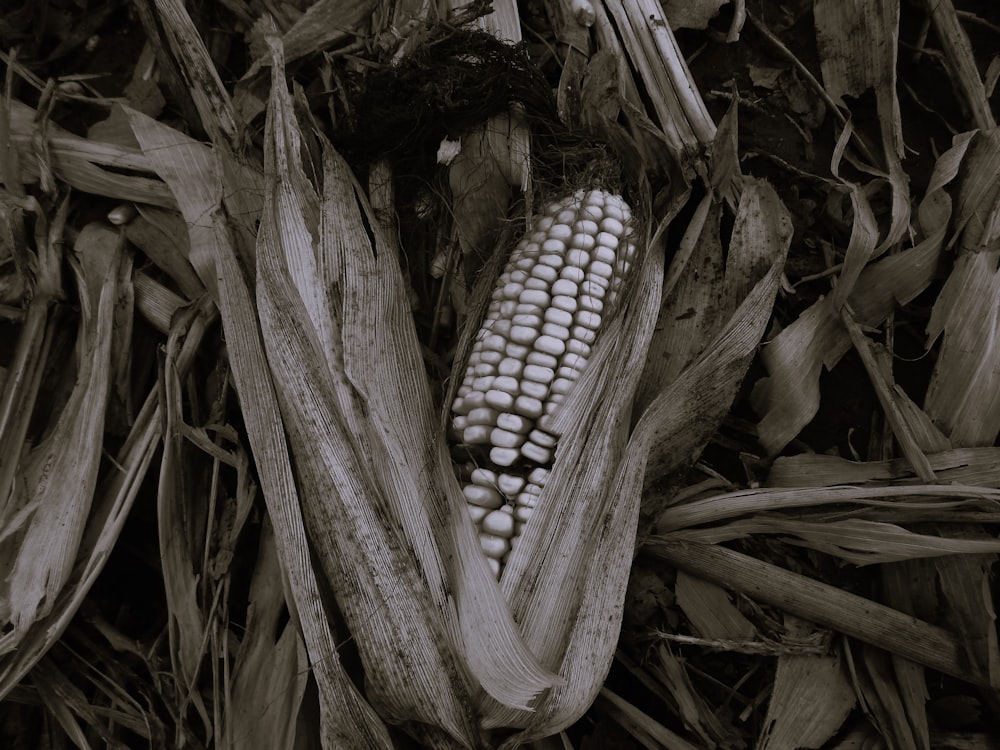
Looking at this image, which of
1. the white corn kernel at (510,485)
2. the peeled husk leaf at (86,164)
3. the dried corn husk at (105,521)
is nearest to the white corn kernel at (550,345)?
the white corn kernel at (510,485)

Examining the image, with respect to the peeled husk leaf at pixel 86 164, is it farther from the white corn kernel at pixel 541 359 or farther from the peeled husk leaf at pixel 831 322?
the peeled husk leaf at pixel 831 322

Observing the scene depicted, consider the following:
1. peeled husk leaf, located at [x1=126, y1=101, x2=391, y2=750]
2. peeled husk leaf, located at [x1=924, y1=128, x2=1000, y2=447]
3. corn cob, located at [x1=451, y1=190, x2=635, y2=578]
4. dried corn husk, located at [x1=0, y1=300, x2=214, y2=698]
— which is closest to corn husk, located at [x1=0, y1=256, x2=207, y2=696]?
dried corn husk, located at [x1=0, y1=300, x2=214, y2=698]

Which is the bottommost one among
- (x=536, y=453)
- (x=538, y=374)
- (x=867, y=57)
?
(x=536, y=453)

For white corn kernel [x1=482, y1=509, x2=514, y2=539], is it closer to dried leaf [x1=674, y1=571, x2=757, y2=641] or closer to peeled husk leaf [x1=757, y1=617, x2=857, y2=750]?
dried leaf [x1=674, y1=571, x2=757, y2=641]

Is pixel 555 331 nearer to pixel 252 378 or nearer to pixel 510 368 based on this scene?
pixel 510 368

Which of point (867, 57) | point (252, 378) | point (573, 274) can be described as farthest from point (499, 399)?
point (867, 57)

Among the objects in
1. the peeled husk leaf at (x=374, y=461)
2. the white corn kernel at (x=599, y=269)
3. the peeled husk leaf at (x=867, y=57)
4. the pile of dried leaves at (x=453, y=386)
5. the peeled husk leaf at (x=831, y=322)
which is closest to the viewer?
the peeled husk leaf at (x=374, y=461)
